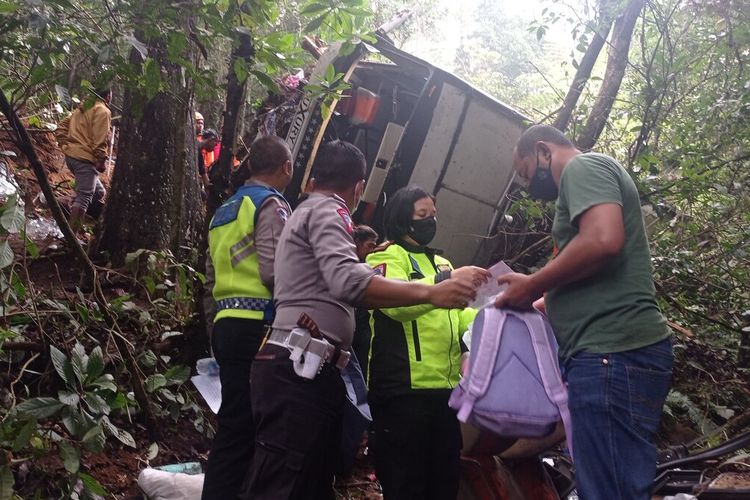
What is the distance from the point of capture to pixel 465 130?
690 centimetres

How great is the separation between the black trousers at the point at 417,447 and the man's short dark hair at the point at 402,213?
0.79 m

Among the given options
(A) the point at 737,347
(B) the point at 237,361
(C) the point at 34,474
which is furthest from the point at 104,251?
(A) the point at 737,347

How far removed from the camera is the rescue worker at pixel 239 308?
297cm

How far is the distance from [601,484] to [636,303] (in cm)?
59

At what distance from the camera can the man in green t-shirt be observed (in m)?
2.13

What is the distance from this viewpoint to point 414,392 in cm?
293

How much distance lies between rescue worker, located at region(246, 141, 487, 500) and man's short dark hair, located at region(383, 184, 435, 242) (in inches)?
27.0

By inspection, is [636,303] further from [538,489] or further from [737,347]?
[737,347]

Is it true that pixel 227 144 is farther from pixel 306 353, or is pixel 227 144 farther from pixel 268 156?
pixel 306 353

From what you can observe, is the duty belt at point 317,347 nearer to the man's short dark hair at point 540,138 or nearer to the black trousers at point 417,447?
the black trousers at point 417,447

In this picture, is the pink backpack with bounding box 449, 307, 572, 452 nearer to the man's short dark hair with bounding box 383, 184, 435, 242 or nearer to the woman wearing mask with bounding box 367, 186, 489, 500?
the woman wearing mask with bounding box 367, 186, 489, 500

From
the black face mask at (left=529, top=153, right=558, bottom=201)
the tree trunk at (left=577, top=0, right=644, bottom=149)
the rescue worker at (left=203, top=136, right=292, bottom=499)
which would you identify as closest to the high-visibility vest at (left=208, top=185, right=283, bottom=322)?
the rescue worker at (left=203, top=136, right=292, bottom=499)

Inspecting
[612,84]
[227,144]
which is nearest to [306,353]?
[227,144]

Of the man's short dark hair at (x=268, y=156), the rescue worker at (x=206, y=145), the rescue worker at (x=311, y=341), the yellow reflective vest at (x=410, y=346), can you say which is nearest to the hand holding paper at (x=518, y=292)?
the rescue worker at (x=311, y=341)
